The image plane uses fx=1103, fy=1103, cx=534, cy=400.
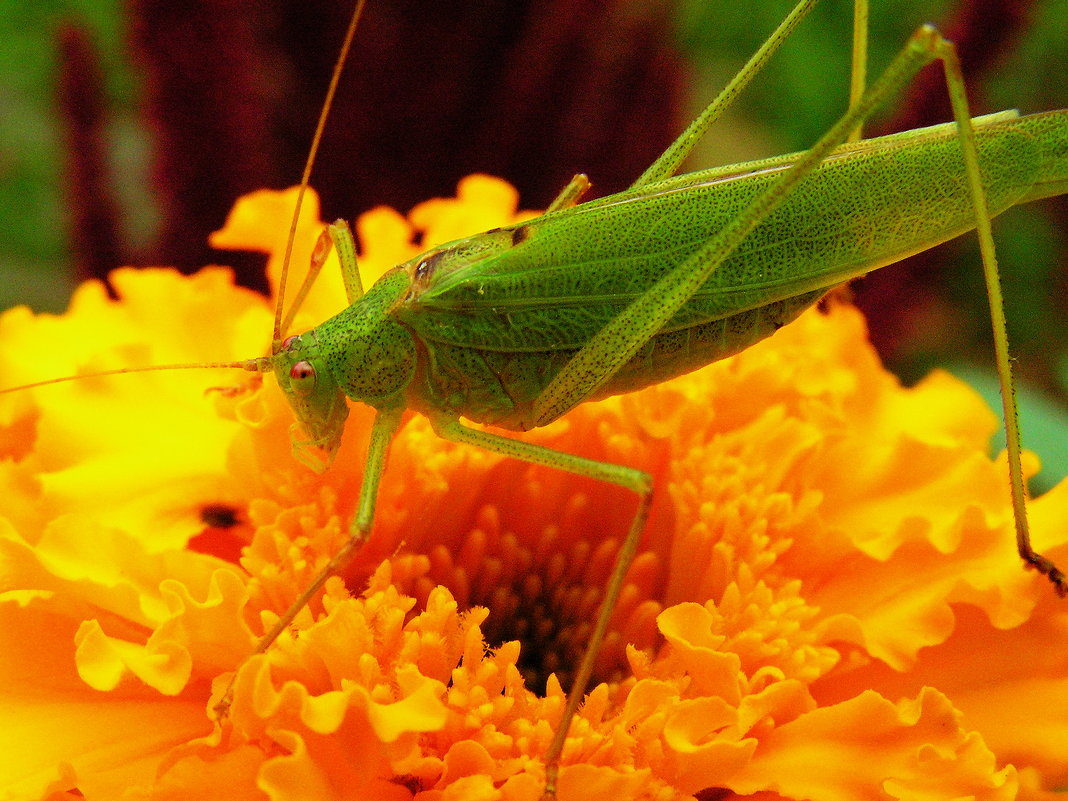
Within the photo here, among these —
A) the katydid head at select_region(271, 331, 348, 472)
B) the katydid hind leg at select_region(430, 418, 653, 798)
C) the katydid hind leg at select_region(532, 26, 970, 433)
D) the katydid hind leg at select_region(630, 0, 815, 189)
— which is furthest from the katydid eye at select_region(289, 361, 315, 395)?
the katydid hind leg at select_region(630, 0, 815, 189)

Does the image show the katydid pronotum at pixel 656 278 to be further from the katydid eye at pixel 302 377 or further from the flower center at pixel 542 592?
the flower center at pixel 542 592

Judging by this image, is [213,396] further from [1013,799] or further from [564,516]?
[1013,799]

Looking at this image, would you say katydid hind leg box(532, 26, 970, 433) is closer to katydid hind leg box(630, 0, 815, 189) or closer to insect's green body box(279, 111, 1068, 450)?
insect's green body box(279, 111, 1068, 450)

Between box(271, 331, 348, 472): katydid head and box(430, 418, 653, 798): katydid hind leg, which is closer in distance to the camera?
box(430, 418, 653, 798): katydid hind leg

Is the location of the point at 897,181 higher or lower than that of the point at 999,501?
higher

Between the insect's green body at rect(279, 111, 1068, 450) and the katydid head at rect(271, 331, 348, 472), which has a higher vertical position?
the insect's green body at rect(279, 111, 1068, 450)

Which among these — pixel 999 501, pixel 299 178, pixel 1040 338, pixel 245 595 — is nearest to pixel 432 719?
pixel 245 595

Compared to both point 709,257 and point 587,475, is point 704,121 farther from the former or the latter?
point 587,475

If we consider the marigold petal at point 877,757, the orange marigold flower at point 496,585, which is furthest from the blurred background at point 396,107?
the marigold petal at point 877,757
